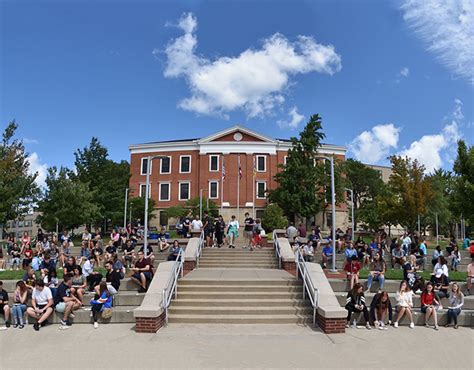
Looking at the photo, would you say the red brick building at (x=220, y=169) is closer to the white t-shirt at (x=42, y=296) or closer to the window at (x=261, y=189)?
the window at (x=261, y=189)

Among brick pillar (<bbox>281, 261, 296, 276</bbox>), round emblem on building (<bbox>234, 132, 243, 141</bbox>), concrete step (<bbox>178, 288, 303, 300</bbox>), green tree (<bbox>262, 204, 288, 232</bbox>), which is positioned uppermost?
round emblem on building (<bbox>234, 132, 243, 141</bbox>)

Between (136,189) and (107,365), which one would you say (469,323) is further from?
(136,189)

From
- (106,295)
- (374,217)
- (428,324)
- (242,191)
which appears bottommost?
(428,324)

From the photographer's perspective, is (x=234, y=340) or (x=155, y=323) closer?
(x=234, y=340)

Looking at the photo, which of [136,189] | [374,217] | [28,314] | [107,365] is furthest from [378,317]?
[136,189]

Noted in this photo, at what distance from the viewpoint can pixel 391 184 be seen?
36.8 metres

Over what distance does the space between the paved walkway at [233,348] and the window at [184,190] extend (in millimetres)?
48435

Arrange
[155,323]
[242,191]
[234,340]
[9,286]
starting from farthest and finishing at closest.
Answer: [242,191] < [9,286] < [155,323] < [234,340]

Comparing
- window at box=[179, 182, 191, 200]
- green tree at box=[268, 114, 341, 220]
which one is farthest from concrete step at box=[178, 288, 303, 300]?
window at box=[179, 182, 191, 200]

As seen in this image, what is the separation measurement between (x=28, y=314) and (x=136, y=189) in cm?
4989

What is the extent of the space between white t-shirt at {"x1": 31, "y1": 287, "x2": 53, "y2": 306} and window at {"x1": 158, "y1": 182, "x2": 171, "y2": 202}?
48626 millimetres

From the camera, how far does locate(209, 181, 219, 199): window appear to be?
58188 mm

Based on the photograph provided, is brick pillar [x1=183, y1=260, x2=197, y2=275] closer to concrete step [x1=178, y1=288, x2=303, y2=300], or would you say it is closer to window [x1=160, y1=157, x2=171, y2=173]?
concrete step [x1=178, y1=288, x2=303, y2=300]

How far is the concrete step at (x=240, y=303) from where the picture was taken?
12.0 meters
